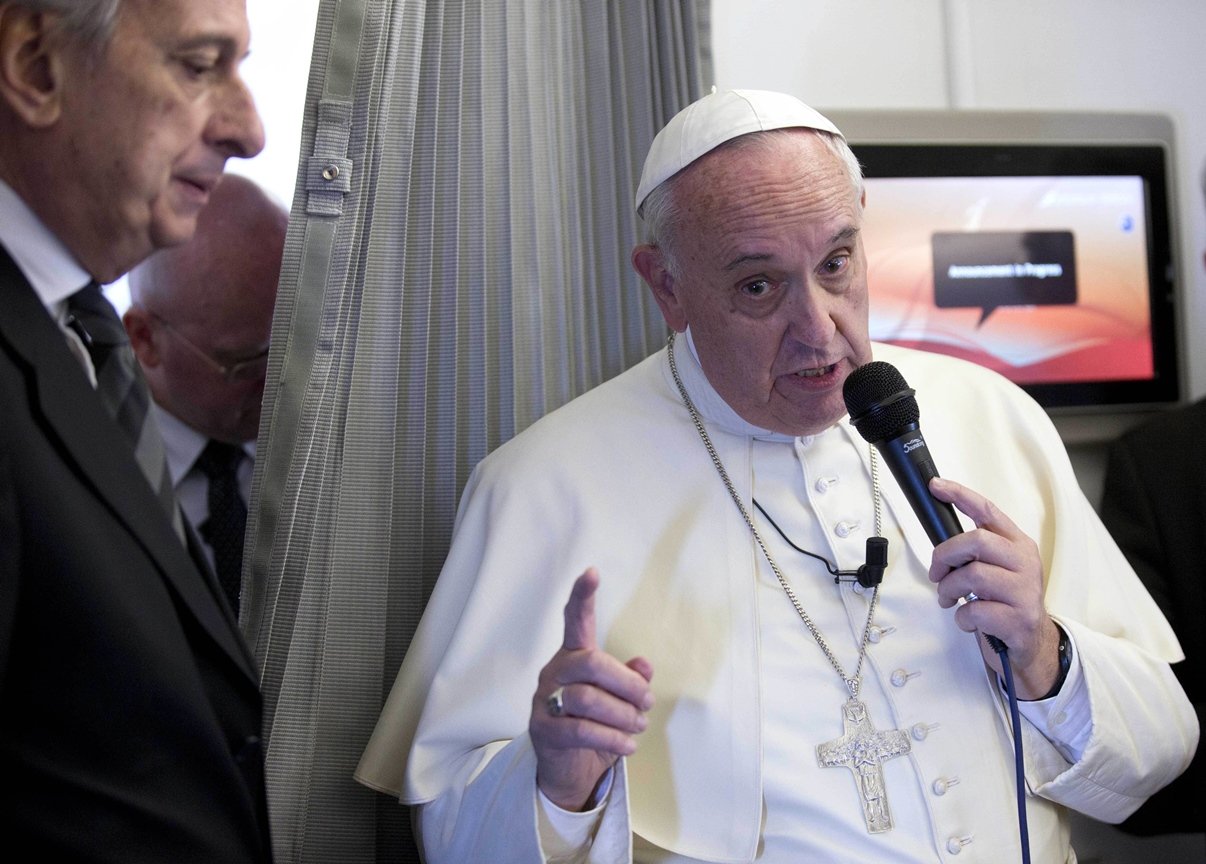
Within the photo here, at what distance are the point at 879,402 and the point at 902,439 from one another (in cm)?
6

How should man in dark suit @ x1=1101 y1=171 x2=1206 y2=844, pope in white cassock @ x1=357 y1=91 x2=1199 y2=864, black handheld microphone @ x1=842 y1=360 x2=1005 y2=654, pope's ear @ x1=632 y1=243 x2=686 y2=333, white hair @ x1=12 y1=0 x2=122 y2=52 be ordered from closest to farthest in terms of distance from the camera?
white hair @ x1=12 y1=0 x2=122 y2=52, black handheld microphone @ x1=842 y1=360 x2=1005 y2=654, pope in white cassock @ x1=357 y1=91 x2=1199 y2=864, pope's ear @ x1=632 y1=243 x2=686 y2=333, man in dark suit @ x1=1101 y1=171 x2=1206 y2=844

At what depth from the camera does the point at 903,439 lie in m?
1.61

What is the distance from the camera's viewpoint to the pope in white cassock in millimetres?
1795

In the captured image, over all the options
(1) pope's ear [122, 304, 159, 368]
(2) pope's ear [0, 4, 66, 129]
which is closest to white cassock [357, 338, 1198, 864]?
(1) pope's ear [122, 304, 159, 368]

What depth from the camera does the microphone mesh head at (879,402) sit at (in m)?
1.62

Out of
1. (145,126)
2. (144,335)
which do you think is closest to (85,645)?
(145,126)

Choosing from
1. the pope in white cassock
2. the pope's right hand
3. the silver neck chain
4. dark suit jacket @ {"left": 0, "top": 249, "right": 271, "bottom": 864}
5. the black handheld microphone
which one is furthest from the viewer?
the silver neck chain

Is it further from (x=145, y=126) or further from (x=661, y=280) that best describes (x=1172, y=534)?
(x=145, y=126)

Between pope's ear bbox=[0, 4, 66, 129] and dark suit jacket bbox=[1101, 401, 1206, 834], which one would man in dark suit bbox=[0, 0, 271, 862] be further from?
dark suit jacket bbox=[1101, 401, 1206, 834]

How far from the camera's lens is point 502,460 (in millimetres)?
2131

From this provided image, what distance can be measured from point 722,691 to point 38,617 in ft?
3.55

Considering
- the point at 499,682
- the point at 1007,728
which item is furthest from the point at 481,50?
the point at 1007,728

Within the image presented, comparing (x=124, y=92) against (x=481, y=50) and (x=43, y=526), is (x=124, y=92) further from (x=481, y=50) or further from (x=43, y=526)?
(x=481, y=50)

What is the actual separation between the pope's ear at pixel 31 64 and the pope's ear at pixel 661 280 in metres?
1.14
